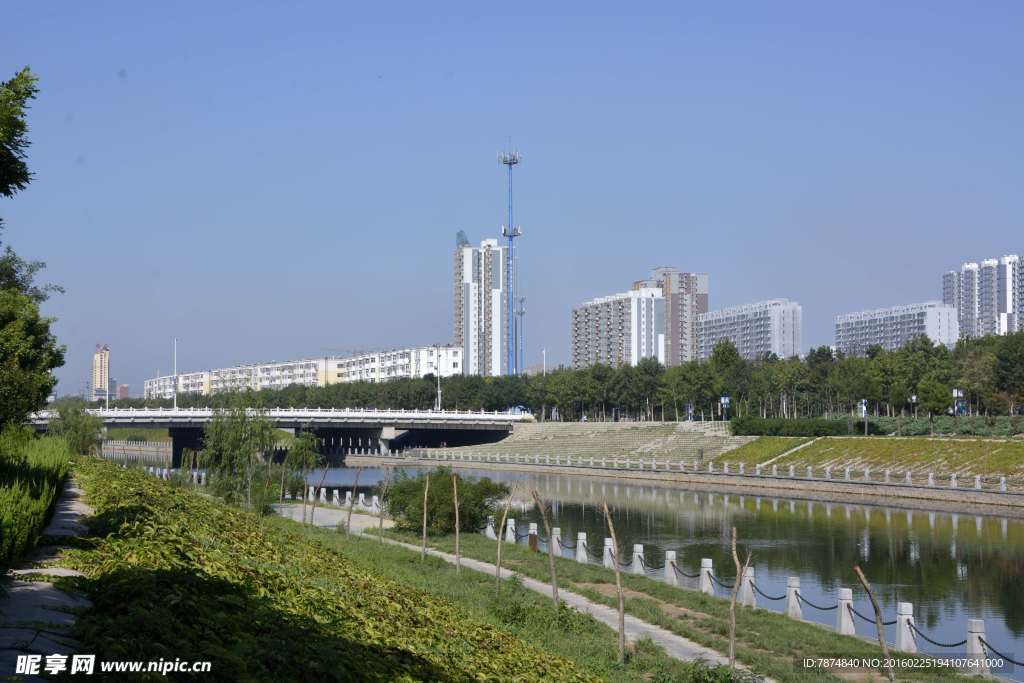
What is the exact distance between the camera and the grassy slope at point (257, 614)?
8.33 m

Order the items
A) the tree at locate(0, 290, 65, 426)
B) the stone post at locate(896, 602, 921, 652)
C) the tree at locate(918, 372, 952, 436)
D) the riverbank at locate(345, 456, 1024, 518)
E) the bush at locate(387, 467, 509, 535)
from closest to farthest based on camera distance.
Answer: the stone post at locate(896, 602, 921, 652) → the tree at locate(0, 290, 65, 426) → the bush at locate(387, 467, 509, 535) → the riverbank at locate(345, 456, 1024, 518) → the tree at locate(918, 372, 952, 436)

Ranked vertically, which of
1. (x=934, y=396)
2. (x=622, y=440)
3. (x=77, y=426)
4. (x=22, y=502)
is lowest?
(x=622, y=440)

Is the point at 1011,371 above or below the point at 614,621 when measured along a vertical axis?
above

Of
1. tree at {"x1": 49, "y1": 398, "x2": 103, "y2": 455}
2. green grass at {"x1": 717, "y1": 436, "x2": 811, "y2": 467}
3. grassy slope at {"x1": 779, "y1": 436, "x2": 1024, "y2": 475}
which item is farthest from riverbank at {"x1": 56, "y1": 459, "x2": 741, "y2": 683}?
green grass at {"x1": 717, "y1": 436, "x2": 811, "y2": 467}

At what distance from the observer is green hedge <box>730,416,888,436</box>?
251 ft

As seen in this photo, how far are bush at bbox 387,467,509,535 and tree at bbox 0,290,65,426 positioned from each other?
13.7 m

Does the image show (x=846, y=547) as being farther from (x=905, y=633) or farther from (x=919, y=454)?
(x=919, y=454)

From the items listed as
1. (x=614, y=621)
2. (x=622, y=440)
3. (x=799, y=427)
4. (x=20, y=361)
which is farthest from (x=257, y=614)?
(x=622, y=440)

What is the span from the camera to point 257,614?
991 cm

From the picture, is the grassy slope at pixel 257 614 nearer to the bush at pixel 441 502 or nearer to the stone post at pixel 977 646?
the stone post at pixel 977 646

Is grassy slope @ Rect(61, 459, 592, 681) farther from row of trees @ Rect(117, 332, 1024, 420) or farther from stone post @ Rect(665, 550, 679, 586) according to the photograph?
row of trees @ Rect(117, 332, 1024, 420)

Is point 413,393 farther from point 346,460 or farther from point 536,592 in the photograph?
point 536,592

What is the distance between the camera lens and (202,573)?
10945 millimetres

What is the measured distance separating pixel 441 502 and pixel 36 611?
29602mm
